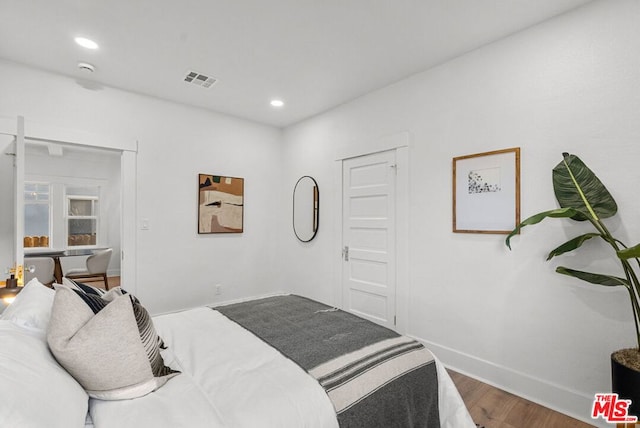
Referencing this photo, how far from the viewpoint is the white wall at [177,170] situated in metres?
3.07

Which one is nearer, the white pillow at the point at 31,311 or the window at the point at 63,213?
the white pillow at the point at 31,311

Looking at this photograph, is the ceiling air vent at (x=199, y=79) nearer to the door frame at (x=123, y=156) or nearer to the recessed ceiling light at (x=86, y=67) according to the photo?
the recessed ceiling light at (x=86, y=67)

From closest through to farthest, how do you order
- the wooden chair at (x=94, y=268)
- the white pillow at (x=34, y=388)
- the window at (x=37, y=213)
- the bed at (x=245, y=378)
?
the white pillow at (x=34, y=388), the bed at (x=245, y=378), the wooden chair at (x=94, y=268), the window at (x=37, y=213)

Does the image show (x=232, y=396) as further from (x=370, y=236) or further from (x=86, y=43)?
(x=86, y=43)

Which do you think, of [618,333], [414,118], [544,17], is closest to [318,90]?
[414,118]

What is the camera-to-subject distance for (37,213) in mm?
6270

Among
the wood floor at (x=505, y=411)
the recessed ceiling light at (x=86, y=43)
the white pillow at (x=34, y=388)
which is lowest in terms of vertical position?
the wood floor at (x=505, y=411)

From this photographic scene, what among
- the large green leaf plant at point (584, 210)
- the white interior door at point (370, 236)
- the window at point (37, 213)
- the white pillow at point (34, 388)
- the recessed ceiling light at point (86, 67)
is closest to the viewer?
the white pillow at point (34, 388)

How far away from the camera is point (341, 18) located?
2.24 meters

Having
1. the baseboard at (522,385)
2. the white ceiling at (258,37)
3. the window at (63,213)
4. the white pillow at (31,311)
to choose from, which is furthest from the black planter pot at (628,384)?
the window at (63,213)

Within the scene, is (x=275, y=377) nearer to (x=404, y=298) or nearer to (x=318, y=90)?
(x=404, y=298)

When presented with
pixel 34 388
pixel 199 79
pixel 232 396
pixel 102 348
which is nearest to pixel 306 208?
pixel 199 79

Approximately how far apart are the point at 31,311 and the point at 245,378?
0.96 meters

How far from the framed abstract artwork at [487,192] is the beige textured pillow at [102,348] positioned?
94.8 inches
